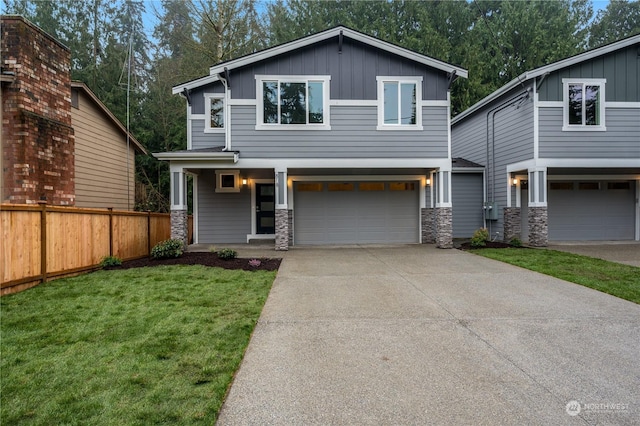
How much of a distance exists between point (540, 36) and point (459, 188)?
41.2 ft

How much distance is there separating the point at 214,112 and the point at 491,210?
10.8m

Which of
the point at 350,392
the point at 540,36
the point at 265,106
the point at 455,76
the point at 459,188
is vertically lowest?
the point at 350,392

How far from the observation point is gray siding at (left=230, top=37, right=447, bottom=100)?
10312 millimetres

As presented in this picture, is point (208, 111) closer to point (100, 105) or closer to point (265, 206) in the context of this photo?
point (100, 105)

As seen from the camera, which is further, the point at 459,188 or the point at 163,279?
the point at 459,188

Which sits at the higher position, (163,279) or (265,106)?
(265,106)

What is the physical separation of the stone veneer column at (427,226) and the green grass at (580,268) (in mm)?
2062

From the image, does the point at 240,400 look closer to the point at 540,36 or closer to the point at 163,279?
the point at 163,279

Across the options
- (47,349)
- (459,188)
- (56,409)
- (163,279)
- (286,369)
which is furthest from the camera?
(459,188)

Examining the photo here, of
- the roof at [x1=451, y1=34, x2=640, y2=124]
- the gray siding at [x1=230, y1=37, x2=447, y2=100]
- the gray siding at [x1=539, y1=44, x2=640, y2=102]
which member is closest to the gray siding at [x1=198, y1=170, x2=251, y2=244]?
the gray siding at [x1=230, y1=37, x2=447, y2=100]

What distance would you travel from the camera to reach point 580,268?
7379 millimetres

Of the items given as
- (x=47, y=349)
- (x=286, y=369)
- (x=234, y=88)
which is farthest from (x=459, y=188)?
(x=47, y=349)

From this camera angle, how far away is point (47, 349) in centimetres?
333

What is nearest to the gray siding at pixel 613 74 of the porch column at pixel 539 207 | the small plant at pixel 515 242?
the porch column at pixel 539 207
